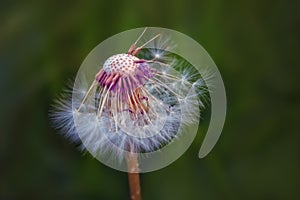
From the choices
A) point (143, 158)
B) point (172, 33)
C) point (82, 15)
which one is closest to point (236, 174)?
point (143, 158)

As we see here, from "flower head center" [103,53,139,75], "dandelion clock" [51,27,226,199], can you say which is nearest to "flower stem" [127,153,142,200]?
"dandelion clock" [51,27,226,199]

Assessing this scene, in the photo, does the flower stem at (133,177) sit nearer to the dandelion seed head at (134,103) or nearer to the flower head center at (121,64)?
the dandelion seed head at (134,103)

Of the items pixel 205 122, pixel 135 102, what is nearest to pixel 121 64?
pixel 135 102

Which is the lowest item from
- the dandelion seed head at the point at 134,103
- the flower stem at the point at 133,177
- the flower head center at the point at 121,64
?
the flower stem at the point at 133,177

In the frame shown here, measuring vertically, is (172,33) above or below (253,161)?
above

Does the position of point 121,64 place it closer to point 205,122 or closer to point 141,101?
point 141,101

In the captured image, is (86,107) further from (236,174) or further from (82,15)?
(236,174)

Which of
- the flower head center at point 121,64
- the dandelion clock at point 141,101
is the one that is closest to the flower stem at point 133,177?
the dandelion clock at point 141,101
